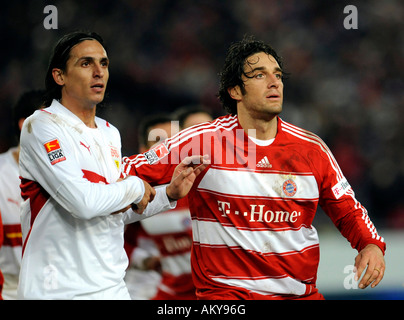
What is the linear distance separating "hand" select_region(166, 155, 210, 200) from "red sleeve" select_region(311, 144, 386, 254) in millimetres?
820

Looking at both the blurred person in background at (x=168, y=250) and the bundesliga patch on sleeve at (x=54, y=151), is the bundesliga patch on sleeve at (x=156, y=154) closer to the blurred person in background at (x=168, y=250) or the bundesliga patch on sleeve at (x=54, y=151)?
the bundesliga patch on sleeve at (x=54, y=151)

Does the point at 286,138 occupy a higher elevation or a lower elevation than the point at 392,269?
higher

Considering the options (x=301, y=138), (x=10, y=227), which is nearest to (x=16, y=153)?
(x=10, y=227)

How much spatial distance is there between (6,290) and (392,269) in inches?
166

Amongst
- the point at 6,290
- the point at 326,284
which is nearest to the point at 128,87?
the point at 326,284

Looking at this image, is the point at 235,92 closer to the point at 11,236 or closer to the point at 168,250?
the point at 168,250

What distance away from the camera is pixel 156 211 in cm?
367

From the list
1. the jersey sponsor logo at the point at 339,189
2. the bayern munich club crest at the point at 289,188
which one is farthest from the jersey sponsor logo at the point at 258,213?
the jersey sponsor logo at the point at 339,189

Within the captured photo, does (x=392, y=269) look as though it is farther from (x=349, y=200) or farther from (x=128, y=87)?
(x=128, y=87)

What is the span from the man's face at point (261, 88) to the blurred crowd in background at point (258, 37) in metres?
5.08

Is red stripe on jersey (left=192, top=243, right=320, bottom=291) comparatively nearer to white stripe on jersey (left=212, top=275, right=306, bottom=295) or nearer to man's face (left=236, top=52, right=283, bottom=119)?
white stripe on jersey (left=212, top=275, right=306, bottom=295)

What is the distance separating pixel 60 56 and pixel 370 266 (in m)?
2.15

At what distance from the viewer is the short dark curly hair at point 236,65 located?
419 centimetres

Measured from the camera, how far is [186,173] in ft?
11.7
